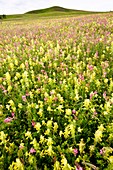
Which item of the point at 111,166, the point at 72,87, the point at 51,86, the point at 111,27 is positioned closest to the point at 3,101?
the point at 51,86

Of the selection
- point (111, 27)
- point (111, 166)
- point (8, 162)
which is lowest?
point (8, 162)

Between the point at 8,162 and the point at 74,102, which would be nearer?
the point at 8,162

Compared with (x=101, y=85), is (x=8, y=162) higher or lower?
lower

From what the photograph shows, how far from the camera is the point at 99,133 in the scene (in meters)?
3.90

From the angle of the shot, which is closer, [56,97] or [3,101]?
[56,97]

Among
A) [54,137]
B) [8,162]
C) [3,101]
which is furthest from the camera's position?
[3,101]

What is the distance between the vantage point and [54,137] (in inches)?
170

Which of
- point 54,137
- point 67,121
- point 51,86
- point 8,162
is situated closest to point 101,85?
point 51,86

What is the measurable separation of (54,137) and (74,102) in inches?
61.9

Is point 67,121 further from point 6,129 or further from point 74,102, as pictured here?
point 6,129

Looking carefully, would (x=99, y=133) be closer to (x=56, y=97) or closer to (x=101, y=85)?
(x=56, y=97)

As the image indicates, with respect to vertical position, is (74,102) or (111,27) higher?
(111,27)

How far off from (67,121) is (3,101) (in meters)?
2.10

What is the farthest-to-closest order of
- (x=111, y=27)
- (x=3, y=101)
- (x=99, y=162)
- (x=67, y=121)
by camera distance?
(x=111, y=27), (x=3, y=101), (x=67, y=121), (x=99, y=162)
